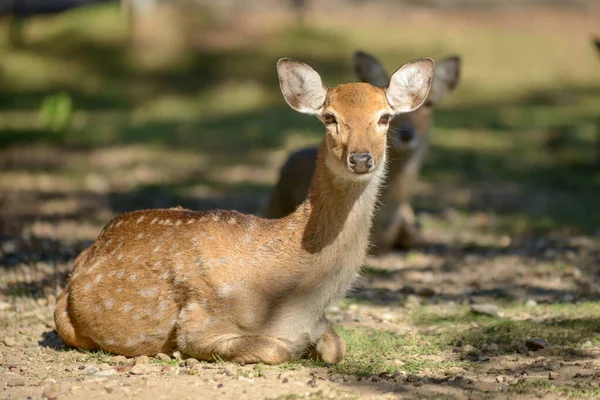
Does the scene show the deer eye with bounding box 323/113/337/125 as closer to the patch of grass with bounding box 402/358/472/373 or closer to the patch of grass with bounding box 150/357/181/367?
the patch of grass with bounding box 402/358/472/373

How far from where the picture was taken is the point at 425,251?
10.1 m

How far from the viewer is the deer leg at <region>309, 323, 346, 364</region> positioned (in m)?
5.75

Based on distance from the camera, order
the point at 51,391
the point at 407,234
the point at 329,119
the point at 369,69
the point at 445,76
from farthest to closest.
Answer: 1. the point at 445,76
2. the point at 369,69
3. the point at 407,234
4. the point at 329,119
5. the point at 51,391

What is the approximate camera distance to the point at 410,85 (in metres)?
6.16

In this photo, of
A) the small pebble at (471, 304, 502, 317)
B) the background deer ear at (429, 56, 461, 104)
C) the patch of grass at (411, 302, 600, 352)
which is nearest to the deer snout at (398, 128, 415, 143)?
the background deer ear at (429, 56, 461, 104)

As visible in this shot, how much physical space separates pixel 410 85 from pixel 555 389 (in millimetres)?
2110

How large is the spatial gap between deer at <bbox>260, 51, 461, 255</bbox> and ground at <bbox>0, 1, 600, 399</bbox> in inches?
10.1

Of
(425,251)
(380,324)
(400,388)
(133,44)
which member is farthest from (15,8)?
(400,388)

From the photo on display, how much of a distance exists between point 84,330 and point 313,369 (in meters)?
1.50

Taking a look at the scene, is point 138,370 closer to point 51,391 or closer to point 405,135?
point 51,391

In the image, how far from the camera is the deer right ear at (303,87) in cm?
598

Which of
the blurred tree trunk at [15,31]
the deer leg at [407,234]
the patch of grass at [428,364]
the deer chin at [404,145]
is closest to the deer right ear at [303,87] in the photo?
the patch of grass at [428,364]

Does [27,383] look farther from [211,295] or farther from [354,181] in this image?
[354,181]

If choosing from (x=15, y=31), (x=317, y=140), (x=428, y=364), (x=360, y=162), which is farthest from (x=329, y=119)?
(x=15, y=31)
